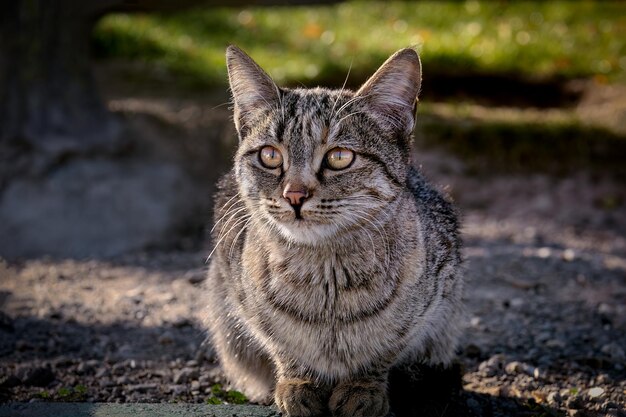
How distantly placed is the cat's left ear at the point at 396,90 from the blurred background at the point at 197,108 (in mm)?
2145

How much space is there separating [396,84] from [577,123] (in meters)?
5.00

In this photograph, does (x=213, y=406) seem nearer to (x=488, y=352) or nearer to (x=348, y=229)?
(x=348, y=229)

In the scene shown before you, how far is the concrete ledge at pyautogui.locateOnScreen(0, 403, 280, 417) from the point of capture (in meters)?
3.25

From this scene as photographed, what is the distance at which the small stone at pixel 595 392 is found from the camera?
3.79 meters

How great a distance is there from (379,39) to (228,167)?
11.1 ft

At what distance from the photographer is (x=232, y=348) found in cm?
390

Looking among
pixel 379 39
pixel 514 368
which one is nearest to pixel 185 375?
pixel 514 368

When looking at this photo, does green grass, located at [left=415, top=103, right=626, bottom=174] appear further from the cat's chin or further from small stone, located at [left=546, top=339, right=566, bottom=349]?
the cat's chin

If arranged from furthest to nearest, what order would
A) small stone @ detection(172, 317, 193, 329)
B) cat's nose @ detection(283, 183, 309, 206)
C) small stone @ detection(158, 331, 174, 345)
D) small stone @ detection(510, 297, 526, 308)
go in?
small stone @ detection(510, 297, 526, 308) < small stone @ detection(172, 317, 193, 329) < small stone @ detection(158, 331, 174, 345) < cat's nose @ detection(283, 183, 309, 206)

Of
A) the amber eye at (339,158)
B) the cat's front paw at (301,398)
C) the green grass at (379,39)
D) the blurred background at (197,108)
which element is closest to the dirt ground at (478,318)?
the blurred background at (197,108)

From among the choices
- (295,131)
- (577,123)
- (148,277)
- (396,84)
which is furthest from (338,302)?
(577,123)

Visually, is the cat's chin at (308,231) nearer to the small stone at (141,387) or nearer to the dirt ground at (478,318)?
the dirt ground at (478,318)

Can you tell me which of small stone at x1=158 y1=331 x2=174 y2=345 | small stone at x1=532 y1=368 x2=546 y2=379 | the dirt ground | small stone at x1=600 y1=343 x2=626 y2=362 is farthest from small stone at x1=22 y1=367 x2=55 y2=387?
small stone at x1=600 y1=343 x2=626 y2=362

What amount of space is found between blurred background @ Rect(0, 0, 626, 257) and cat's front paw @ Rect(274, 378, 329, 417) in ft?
Result: 8.45
